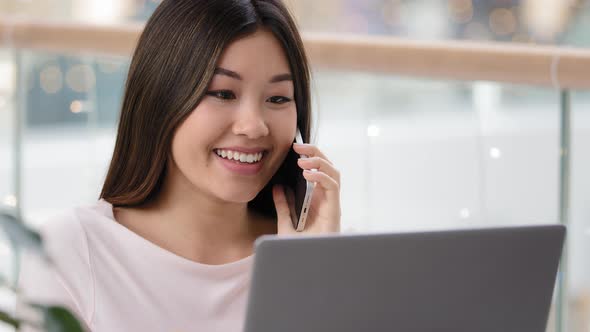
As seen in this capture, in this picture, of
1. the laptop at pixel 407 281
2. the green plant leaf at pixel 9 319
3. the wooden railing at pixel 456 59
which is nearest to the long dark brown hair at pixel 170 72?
the wooden railing at pixel 456 59

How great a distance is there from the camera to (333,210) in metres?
1.66

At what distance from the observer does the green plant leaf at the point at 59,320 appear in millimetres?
707

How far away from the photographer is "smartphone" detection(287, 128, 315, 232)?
1638 mm

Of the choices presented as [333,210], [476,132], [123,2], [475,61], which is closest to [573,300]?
[476,132]

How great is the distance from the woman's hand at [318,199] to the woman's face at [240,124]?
2.0 inches

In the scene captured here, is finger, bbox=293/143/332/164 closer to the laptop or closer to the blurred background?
the blurred background

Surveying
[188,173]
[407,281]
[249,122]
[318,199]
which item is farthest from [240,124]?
[407,281]

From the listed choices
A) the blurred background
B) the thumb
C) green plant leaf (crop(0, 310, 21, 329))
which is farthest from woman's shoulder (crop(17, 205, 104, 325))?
green plant leaf (crop(0, 310, 21, 329))

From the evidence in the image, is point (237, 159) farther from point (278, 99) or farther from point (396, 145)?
point (396, 145)

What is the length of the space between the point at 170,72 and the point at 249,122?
15cm

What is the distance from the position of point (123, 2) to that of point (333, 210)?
2.92 m

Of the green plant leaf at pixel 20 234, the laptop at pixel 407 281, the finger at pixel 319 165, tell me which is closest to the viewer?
the green plant leaf at pixel 20 234

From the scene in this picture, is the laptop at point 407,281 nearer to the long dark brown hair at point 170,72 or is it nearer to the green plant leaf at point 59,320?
the green plant leaf at point 59,320

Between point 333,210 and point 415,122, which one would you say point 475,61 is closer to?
point 415,122
